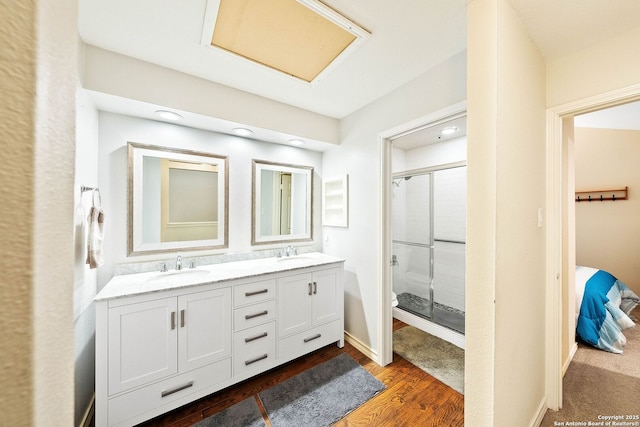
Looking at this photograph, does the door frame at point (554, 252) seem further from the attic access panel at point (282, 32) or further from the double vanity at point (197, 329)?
the double vanity at point (197, 329)

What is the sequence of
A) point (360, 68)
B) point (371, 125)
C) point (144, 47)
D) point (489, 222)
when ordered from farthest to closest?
point (371, 125), point (360, 68), point (144, 47), point (489, 222)

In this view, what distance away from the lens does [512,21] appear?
1178mm

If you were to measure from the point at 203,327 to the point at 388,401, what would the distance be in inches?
56.1

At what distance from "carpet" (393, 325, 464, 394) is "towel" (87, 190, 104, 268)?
255 cm

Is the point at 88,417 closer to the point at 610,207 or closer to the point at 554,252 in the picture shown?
the point at 554,252

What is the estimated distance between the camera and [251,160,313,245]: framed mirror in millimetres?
2430

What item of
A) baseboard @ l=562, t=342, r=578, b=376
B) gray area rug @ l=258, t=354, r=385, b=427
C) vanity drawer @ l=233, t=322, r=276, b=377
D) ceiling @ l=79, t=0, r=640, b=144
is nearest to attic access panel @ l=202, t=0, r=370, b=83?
ceiling @ l=79, t=0, r=640, b=144

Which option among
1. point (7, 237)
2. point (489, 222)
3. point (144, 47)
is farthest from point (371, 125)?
point (7, 237)

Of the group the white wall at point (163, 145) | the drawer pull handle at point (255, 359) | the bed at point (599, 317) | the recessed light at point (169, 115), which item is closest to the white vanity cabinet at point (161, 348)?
the drawer pull handle at point (255, 359)

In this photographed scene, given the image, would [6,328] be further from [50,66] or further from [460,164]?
[460,164]

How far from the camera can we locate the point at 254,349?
183 cm

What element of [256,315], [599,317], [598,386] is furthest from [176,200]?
[599,317]

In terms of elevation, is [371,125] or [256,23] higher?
[256,23]

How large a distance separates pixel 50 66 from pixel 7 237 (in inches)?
8.3
